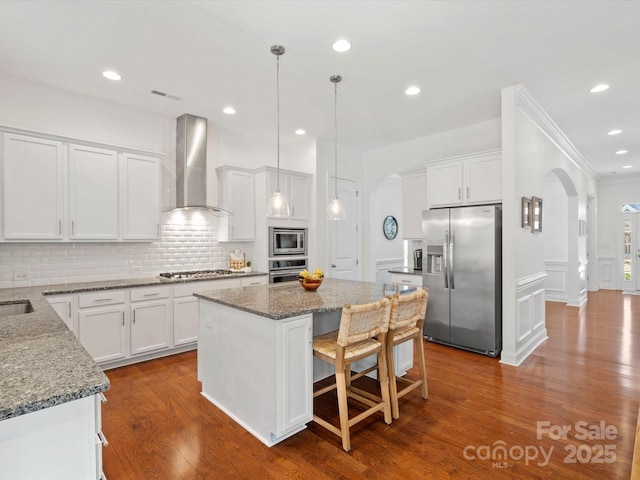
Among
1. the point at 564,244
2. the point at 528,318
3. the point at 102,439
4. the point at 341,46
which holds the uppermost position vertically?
the point at 341,46

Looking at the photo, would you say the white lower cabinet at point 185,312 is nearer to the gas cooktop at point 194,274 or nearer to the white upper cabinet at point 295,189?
the gas cooktop at point 194,274

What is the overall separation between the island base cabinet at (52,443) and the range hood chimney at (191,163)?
3584 mm

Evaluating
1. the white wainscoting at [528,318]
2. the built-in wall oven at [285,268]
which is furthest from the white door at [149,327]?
the white wainscoting at [528,318]

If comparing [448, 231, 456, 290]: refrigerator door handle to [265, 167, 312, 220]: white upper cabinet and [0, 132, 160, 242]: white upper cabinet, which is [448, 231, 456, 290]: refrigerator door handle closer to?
[265, 167, 312, 220]: white upper cabinet

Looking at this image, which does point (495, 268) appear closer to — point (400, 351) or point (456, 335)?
point (456, 335)

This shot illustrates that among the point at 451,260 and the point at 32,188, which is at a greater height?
the point at 32,188

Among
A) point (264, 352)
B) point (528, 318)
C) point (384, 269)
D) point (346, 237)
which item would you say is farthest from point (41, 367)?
point (384, 269)

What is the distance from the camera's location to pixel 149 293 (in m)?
3.86

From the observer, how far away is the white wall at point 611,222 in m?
8.71

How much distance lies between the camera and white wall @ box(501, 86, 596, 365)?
3738 mm

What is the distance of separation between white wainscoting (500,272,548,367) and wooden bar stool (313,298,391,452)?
2080 mm

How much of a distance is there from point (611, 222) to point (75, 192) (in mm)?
11534

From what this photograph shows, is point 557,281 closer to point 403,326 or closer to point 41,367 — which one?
point 403,326

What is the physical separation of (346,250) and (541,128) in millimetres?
3308
